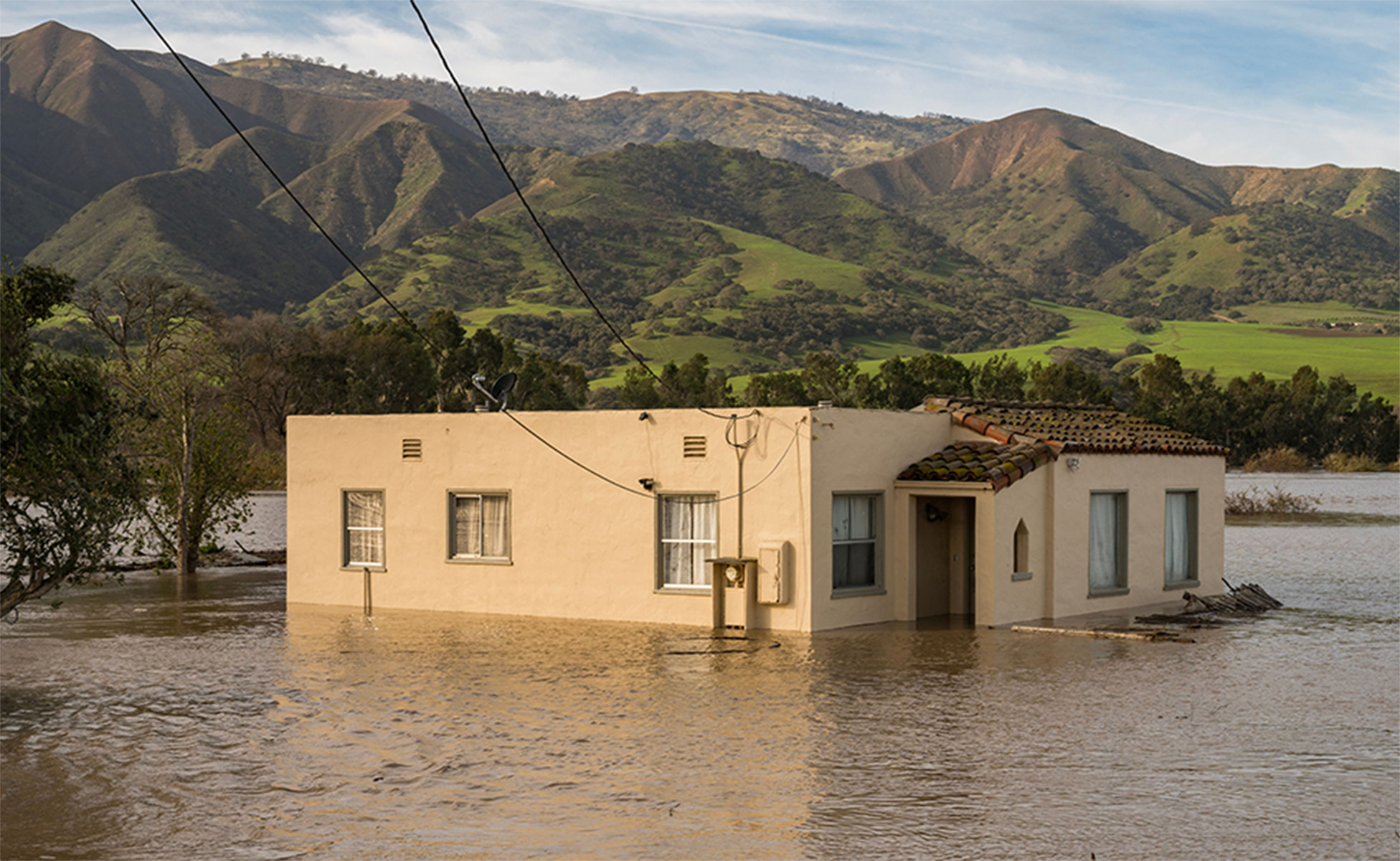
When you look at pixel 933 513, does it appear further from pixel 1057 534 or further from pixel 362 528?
pixel 362 528

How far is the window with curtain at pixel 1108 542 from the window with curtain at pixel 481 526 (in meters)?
9.20

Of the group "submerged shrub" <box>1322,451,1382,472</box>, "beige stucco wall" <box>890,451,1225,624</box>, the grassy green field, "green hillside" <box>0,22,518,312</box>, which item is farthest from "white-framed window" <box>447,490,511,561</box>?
"green hillside" <box>0,22,518,312</box>

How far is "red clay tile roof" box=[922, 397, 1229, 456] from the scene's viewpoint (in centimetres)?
2158

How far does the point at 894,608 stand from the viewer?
808 inches

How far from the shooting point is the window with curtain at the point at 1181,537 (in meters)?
23.9

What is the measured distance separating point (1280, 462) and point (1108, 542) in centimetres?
6451

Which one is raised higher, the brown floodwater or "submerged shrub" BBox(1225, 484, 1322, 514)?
the brown floodwater

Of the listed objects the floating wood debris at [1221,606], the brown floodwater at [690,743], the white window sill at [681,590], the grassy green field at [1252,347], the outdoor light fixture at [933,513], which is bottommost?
the floating wood debris at [1221,606]

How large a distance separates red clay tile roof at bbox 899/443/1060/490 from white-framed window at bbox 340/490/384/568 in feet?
29.0

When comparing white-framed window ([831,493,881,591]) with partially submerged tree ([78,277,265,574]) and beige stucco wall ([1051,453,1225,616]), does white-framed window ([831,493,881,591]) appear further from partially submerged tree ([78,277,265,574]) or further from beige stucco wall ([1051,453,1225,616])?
partially submerged tree ([78,277,265,574])

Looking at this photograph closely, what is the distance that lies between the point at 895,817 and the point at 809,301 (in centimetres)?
12305

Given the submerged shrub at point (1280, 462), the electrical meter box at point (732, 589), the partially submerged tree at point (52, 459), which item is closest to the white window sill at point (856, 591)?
the electrical meter box at point (732, 589)

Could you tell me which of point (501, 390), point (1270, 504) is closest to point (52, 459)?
point (501, 390)

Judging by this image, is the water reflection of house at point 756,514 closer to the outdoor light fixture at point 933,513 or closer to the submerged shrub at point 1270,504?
the outdoor light fixture at point 933,513
